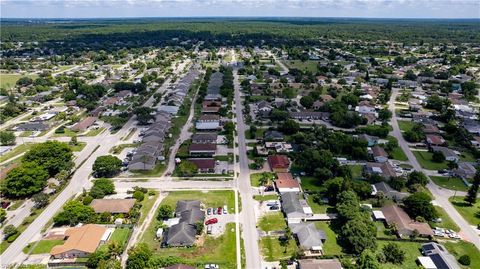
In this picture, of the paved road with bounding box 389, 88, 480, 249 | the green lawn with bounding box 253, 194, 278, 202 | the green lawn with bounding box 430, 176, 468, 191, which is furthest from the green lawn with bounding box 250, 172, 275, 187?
the green lawn with bounding box 430, 176, 468, 191

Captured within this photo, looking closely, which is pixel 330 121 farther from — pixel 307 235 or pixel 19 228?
pixel 19 228

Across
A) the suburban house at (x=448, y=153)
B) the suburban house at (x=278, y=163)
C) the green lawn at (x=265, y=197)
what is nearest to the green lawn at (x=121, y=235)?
the green lawn at (x=265, y=197)

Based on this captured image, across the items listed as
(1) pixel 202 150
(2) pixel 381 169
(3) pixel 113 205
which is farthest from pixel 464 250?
(3) pixel 113 205

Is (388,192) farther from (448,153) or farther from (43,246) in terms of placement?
(43,246)

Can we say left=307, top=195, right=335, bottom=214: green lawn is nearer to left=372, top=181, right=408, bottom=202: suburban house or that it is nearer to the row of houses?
left=372, top=181, right=408, bottom=202: suburban house

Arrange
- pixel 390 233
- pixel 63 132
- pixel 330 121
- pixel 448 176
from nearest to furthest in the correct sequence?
pixel 390 233
pixel 448 176
pixel 63 132
pixel 330 121

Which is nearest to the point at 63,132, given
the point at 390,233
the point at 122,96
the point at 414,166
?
the point at 122,96
